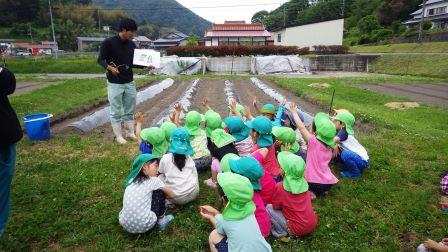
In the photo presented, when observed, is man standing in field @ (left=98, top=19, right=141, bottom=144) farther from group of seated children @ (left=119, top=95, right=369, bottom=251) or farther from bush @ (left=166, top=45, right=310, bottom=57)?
bush @ (left=166, top=45, right=310, bottom=57)

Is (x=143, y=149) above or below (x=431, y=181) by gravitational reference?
above

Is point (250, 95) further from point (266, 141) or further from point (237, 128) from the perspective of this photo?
point (266, 141)

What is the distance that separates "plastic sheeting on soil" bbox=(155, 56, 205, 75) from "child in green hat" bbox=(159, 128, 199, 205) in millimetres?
19890

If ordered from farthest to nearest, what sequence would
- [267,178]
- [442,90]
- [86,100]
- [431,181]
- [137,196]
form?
[442,90] < [86,100] < [431,181] < [267,178] < [137,196]

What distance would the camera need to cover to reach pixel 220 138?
428cm

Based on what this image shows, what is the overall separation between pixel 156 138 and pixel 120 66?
2327 millimetres

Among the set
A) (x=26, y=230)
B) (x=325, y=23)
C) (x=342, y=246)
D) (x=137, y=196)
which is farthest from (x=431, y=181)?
(x=325, y=23)

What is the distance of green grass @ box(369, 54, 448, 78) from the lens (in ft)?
68.2

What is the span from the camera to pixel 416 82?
17016 millimetres

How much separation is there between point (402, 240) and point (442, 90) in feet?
44.0

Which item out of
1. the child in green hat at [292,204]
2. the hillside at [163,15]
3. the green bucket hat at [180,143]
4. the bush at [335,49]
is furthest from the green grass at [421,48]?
the hillside at [163,15]

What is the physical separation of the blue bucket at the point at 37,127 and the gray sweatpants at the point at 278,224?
4.86 metres

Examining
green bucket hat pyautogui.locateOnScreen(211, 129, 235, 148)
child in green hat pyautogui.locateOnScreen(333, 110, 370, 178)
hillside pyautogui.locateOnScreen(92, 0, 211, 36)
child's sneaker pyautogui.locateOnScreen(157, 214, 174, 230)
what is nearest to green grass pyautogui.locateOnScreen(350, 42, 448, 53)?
child in green hat pyautogui.locateOnScreen(333, 110, 370, 178)

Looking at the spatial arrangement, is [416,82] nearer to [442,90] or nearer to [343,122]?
[442,90]
